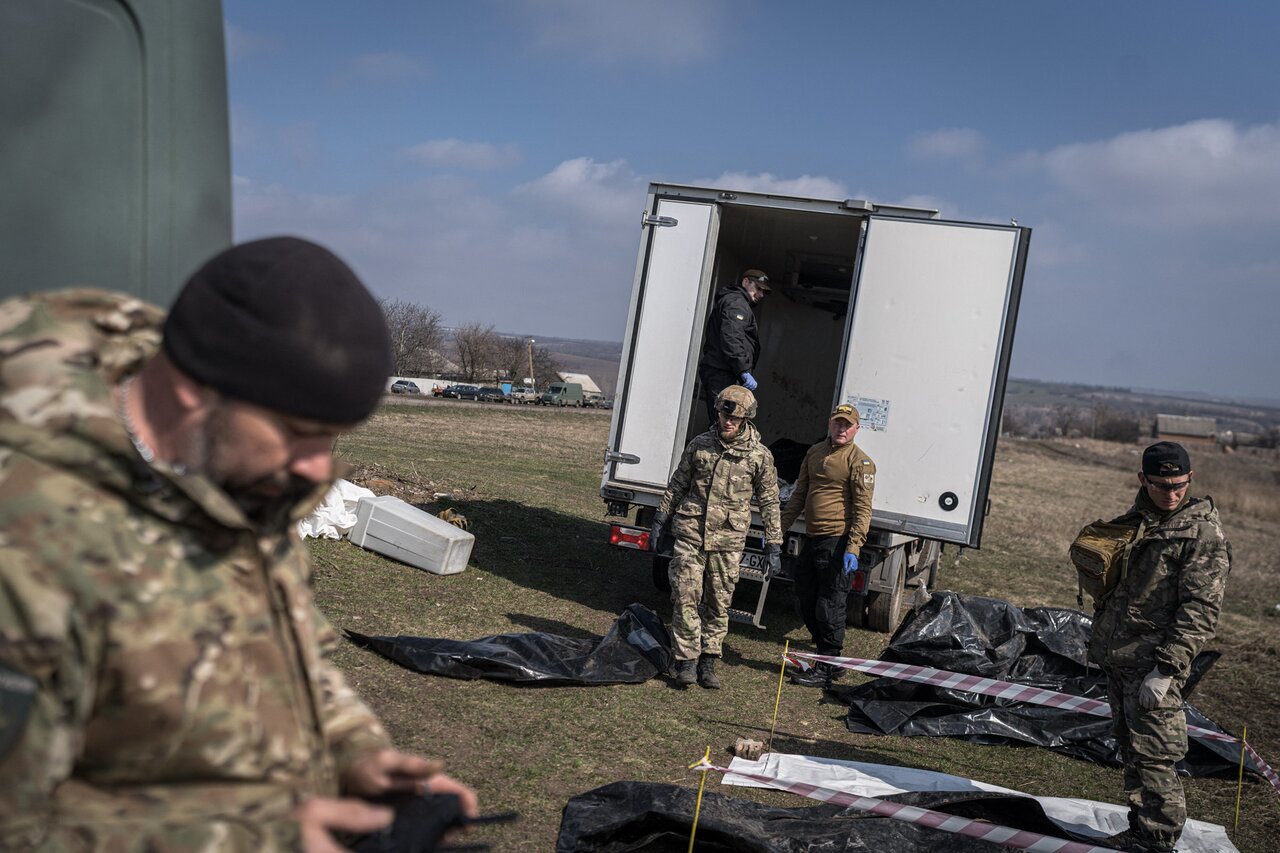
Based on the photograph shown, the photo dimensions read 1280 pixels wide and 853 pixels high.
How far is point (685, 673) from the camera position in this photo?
23.2 ft

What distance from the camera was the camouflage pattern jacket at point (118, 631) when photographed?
1213 millimetres

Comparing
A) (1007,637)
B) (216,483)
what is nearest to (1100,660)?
(1007,637)

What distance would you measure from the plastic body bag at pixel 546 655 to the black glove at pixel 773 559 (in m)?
0.92

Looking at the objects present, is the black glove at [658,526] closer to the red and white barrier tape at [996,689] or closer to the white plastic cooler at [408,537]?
the red and white barrier tape at [996,689]

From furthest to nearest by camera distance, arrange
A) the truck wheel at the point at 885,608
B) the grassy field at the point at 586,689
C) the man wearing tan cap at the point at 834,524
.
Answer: the truck wheel at the point at 885,608 < the man wearing tan cap at the point at 834,524 < the grassy field at the point at 586,689

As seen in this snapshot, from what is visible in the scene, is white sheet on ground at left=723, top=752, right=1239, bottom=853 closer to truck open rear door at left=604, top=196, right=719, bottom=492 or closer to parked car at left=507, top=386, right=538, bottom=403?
truck open rear door at left=604, top=196, right=719, bottom=492

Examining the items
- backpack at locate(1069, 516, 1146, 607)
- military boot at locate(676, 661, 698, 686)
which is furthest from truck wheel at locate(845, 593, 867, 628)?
backpack at locate(1069, 516, 1146, 607)

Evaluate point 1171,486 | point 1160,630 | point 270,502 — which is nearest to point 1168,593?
point 1160,630

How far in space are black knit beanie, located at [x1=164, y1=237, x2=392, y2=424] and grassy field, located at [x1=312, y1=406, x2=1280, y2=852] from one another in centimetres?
341

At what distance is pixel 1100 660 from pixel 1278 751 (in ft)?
9.14

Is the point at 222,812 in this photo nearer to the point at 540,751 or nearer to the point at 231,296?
the point at 231,296

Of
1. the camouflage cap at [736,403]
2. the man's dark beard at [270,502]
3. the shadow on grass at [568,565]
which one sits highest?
the camouflage cap at [736,403]

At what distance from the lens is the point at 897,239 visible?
8.30 meters

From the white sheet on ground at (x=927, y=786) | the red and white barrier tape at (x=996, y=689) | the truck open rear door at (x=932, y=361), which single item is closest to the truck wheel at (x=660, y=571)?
the truck open rear door at (x=932, y=361)
